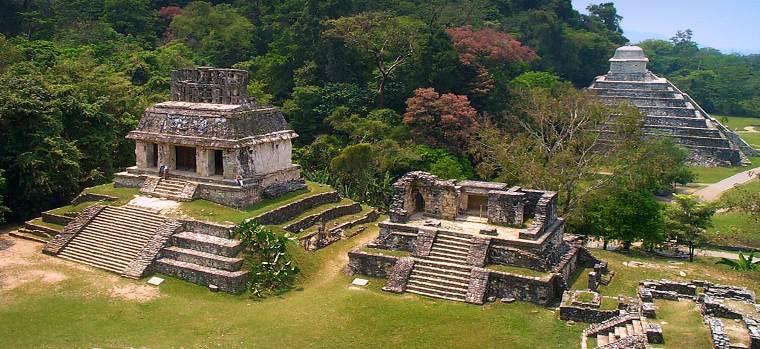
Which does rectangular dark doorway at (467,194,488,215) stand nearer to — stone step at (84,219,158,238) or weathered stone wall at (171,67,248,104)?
weathered stone wall at (171,67,248,104)

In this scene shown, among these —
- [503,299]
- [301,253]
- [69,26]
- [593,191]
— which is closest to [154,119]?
[301,253]

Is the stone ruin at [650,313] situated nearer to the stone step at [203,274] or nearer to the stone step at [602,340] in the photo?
the stone step at [602,340]

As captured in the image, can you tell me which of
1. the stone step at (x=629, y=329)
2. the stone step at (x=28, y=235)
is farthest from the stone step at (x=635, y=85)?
the stone step at (x=28, y=235)

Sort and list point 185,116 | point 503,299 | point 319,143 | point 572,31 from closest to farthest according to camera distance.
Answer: point 503,299 < point 185,116 < point 319,143 < point 572,31

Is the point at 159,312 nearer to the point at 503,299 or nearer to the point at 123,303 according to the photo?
the point at 123,303

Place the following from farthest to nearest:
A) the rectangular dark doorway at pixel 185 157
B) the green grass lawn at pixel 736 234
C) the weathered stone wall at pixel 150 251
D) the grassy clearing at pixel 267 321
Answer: the green grass lawn at pixel 736 234 → the rectangular dark doorway at pixel 185 157 → the weathered stone wall at pixel 150 251 → the grassy clearing at pixel 267 321

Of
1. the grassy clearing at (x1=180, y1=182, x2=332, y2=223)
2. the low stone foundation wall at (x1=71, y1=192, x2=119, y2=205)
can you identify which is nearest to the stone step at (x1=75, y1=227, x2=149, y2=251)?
the grassy clearing at (x1=180, y1=182, x2=332, y2=223)
